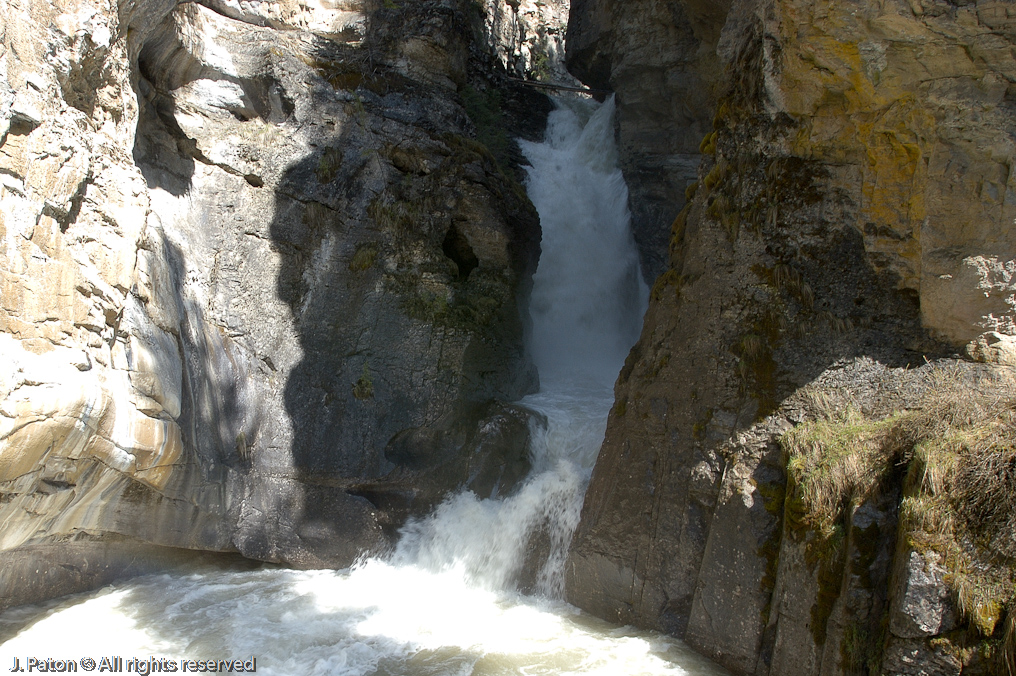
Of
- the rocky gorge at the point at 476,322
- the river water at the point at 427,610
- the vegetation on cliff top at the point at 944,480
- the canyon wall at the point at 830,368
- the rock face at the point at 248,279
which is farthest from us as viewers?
the river water at the point at 427,610

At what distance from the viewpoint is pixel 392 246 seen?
10.6m

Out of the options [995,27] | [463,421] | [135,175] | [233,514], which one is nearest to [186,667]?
[233,514]

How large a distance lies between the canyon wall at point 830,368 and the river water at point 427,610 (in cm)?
56

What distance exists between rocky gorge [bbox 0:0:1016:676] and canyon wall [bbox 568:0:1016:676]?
0.03 m

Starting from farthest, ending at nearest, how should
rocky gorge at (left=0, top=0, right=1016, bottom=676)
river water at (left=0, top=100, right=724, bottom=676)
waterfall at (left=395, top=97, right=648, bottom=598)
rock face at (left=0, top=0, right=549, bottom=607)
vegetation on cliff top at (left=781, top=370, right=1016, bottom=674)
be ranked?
waterfall at (left=395, top=97, right=648, bottom=598), river water at (left=0, top=100, right=724, bottom=676), rock face at (left=0, top=0, right=549, bottom=607), rocky gorge at (left=0, top=0, right=1016, bottom=676), vegetation on cliff top at (left=781, top=370, right=1016, bottom=674)

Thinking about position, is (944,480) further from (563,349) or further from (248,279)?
(563,349)

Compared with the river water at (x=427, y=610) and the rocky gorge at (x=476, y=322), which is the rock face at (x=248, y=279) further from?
the river water at (x=427, y=610)

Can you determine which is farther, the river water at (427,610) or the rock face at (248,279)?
the river water at (427,610)

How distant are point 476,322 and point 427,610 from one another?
177 inches

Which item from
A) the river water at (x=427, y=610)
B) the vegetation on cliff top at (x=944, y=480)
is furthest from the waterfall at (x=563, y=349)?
the vegetation on cliff top at (x=944, y=480)

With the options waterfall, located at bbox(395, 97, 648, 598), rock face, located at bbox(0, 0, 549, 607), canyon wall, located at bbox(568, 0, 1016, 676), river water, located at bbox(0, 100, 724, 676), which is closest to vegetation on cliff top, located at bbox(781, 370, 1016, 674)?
canyon wall, located at bbox(568, 0, 1016, 676)

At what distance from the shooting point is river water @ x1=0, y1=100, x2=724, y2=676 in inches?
257

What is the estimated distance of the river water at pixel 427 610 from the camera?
652 centimetres

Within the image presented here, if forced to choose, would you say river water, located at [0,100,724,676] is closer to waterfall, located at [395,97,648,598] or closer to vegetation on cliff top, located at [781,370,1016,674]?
waterfall, located at [395,97,648,598]
